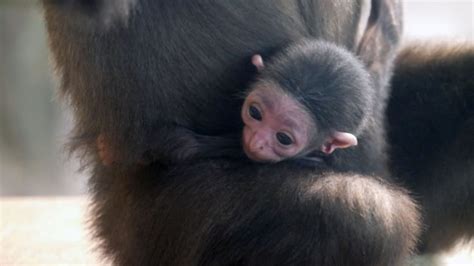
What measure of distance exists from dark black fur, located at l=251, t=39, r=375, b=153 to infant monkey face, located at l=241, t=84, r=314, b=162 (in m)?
0.03

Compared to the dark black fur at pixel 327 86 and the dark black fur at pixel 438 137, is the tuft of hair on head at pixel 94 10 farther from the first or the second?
the dark black fur at pixel 438 137

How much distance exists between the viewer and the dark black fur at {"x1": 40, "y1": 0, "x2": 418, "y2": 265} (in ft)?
7.09

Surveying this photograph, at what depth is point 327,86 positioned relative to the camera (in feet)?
8.08

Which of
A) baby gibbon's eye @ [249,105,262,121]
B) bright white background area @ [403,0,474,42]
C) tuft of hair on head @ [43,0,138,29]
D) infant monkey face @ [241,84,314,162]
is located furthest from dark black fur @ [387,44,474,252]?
bright white background area @ [403,0,474,42]

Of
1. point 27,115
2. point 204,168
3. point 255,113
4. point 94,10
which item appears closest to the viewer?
point 94,10

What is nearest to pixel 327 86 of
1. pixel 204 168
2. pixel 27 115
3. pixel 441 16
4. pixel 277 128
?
pixel 277 128

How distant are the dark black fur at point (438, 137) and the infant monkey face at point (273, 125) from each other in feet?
2.44

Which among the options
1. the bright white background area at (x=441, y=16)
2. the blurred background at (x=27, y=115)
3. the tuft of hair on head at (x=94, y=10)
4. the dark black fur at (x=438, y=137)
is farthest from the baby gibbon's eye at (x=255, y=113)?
the bright white background area at (x=441, y=16)

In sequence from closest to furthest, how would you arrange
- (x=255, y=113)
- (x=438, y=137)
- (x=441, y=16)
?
(x=255, y=113)
(x=438, y=137)
(x=441, y=16)

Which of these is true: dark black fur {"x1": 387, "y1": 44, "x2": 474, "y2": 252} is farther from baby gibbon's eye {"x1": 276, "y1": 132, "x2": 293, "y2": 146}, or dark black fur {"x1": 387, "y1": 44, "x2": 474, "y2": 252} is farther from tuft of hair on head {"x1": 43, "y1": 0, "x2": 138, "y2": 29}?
tuft of hair on head {"x1": 43, "y1": 0, "x2": 138, "y2": 29}

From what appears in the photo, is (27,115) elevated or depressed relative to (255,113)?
elevated

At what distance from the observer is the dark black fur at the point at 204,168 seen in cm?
216

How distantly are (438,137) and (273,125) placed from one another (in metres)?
0.85

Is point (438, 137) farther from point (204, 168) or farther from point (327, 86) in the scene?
point (204, 168)
